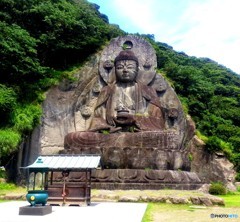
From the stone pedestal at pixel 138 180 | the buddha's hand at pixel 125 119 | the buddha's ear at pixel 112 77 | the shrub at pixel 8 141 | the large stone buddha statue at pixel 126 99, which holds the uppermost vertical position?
the buddha's ear at pixel 112 77

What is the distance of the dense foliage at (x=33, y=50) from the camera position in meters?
16.3

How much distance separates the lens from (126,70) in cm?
1872

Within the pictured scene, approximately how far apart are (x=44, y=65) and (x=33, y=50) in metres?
3.58

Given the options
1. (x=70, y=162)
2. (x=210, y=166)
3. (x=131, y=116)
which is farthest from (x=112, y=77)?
(x=70, y=162)

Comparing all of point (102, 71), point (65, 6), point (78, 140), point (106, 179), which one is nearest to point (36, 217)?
point (106, 179)

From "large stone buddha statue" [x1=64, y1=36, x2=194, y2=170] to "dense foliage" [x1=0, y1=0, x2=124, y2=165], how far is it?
169 cm

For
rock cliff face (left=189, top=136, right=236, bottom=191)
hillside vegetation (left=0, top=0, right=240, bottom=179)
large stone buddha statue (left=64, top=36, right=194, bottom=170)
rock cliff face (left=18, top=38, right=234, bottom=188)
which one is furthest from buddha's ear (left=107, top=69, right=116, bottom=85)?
rock cliff face (left=189, top=136, right=236, bottom=191)

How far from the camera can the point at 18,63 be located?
656 inches

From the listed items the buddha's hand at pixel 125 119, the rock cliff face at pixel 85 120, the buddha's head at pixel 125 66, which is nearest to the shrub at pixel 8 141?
the rock cliff face at pixel 85 120

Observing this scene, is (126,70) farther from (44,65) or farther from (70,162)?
(70,162)

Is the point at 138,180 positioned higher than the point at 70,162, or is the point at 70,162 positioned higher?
the point at 70,162

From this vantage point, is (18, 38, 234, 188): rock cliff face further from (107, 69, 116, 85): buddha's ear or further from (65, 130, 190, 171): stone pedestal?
(65, 130, 190, 171): stone pedestal

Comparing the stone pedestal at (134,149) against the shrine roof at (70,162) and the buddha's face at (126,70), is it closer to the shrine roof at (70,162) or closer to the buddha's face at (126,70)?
the buddha's face at (126,70)

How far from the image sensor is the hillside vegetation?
1638cm
